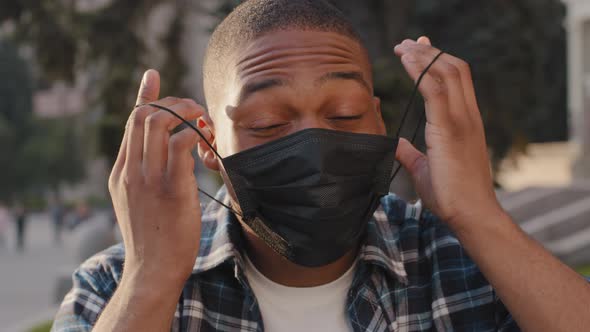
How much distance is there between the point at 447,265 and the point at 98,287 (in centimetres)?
109

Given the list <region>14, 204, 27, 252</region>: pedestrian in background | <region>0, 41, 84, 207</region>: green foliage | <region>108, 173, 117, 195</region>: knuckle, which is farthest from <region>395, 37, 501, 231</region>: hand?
<region>0, 41, 84, 207</region>: green foliage

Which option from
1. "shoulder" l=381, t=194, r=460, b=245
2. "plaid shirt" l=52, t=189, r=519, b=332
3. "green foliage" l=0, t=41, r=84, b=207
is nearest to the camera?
"plaid shirt" l=52, t=189, r=519, b=332

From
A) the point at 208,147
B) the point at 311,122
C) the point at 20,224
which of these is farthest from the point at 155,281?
the point at 20,224

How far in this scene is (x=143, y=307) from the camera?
204 centimetres

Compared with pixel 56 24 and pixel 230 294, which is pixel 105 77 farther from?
pixel 230 294

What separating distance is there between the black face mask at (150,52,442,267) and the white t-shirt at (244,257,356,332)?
0.13 m

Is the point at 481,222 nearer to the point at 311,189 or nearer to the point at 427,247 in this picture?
the point at 427,247

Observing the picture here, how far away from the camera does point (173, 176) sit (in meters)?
2.03

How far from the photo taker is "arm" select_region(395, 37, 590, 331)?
2033 mm

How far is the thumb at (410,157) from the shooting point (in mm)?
2312

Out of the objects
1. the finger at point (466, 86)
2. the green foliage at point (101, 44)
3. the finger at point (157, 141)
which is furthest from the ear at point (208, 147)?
the green foliage at point (101, 44)

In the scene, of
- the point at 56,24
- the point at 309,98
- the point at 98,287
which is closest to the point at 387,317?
the point at 309,98

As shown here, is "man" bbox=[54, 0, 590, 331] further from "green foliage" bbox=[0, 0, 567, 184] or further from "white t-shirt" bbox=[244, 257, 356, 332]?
"green foliage" bbox=[0, 0, 567, 184]

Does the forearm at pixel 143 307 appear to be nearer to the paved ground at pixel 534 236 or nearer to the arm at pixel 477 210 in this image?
the arm at pixel 477 210
